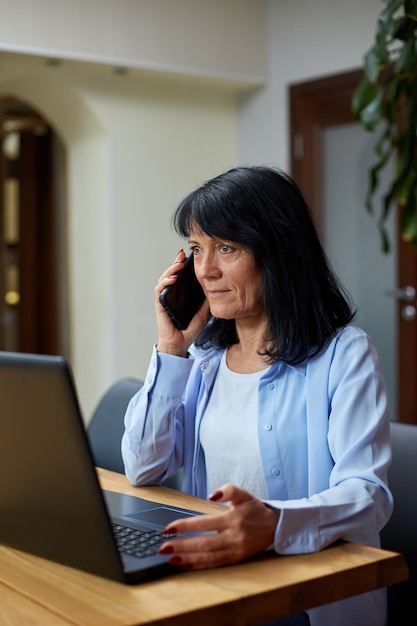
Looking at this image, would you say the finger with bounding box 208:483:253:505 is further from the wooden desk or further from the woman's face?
the woman's face

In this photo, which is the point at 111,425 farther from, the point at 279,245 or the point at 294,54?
the point at 294,54

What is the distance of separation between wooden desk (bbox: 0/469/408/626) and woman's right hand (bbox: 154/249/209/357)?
1.95 ft

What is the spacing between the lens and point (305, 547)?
1.27 metres

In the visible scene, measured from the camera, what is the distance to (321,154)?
4852 mm

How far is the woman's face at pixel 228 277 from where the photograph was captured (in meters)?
1.72

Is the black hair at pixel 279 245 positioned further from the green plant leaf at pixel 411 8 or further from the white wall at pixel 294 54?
the white wall at pixel 294 54

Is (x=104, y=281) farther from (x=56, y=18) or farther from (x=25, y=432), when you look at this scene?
(x=25, y=432)

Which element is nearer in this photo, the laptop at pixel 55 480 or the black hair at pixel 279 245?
the laptop at pixel 55 480

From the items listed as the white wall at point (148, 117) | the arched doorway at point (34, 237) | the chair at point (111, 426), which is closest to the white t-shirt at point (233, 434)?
the chair at point (111, 426)

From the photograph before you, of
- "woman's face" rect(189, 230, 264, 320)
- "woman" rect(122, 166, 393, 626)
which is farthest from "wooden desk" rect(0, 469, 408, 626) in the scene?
"woman's face" rect(189, 230, 264, 320)

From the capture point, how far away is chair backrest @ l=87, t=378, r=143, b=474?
2271 mm

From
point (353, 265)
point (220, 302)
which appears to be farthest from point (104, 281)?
point (220, 302)

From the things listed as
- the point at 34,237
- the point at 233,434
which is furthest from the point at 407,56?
the point at 34,237

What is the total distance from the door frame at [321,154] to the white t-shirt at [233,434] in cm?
274
